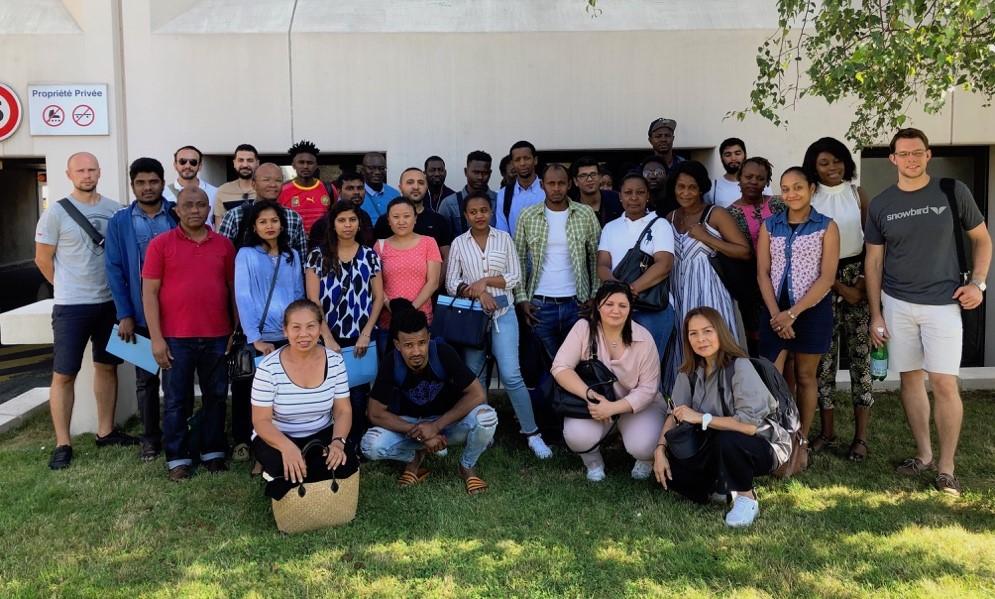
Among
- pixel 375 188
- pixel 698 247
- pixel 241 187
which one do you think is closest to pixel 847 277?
pixel 698 247

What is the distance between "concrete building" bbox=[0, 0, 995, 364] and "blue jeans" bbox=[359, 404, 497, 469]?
356 centimetres

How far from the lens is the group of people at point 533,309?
4234mm

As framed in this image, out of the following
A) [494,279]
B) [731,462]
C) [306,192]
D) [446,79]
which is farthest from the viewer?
[446,79]

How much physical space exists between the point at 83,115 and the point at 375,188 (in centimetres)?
286

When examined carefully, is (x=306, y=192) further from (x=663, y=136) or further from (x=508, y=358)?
(x=663, y=136)

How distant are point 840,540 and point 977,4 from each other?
104 inches

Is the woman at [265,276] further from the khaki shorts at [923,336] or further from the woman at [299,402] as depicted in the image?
the khaki shorts at [923,336]

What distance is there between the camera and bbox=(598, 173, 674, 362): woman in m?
4.94

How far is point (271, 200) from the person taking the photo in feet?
17.4

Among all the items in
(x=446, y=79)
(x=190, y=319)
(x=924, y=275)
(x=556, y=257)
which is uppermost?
(x=446, y=79)

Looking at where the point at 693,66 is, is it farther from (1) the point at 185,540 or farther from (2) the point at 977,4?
(1) the point at 185,540

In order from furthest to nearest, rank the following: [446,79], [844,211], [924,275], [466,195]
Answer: [446,79] → [466,195] → [844,211] → [924,275]

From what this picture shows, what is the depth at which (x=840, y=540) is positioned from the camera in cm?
377

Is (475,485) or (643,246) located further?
(643,246)
